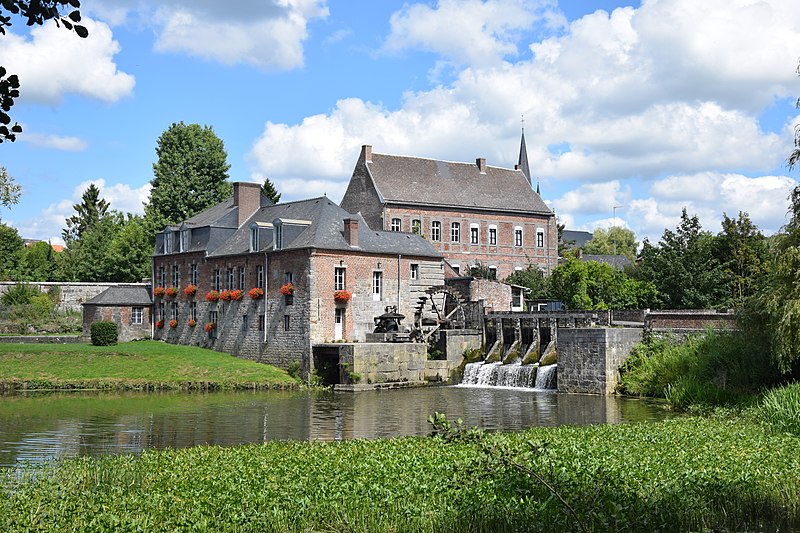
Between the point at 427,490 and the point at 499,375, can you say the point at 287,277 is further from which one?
the point at 427,490

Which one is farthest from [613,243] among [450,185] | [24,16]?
[24,16]

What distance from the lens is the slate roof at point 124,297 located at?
135 ft

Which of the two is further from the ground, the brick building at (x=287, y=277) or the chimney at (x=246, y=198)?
the chimney at (x=246, y=198)

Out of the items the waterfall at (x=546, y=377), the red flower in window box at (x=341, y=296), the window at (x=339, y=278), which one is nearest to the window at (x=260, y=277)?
the window at (x=339, y=278)

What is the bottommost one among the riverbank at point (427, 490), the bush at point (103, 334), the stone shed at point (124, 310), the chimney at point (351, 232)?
the riverbank at point (427, 490)

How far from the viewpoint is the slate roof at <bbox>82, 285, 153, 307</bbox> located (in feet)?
135

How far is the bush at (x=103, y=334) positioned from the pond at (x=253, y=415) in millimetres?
8339

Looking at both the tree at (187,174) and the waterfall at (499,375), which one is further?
the tree at (187,174)

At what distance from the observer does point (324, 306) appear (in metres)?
33.3

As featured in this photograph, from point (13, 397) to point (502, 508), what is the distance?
21.6 m

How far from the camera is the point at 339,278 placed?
111ft

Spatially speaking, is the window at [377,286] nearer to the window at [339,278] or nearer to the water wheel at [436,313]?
the window at [339,278]

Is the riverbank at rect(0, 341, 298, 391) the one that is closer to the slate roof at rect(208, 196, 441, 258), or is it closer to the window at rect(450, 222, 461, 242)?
the slate roof at rect(208, 196, 441, 258)

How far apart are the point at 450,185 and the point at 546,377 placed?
996 inches
